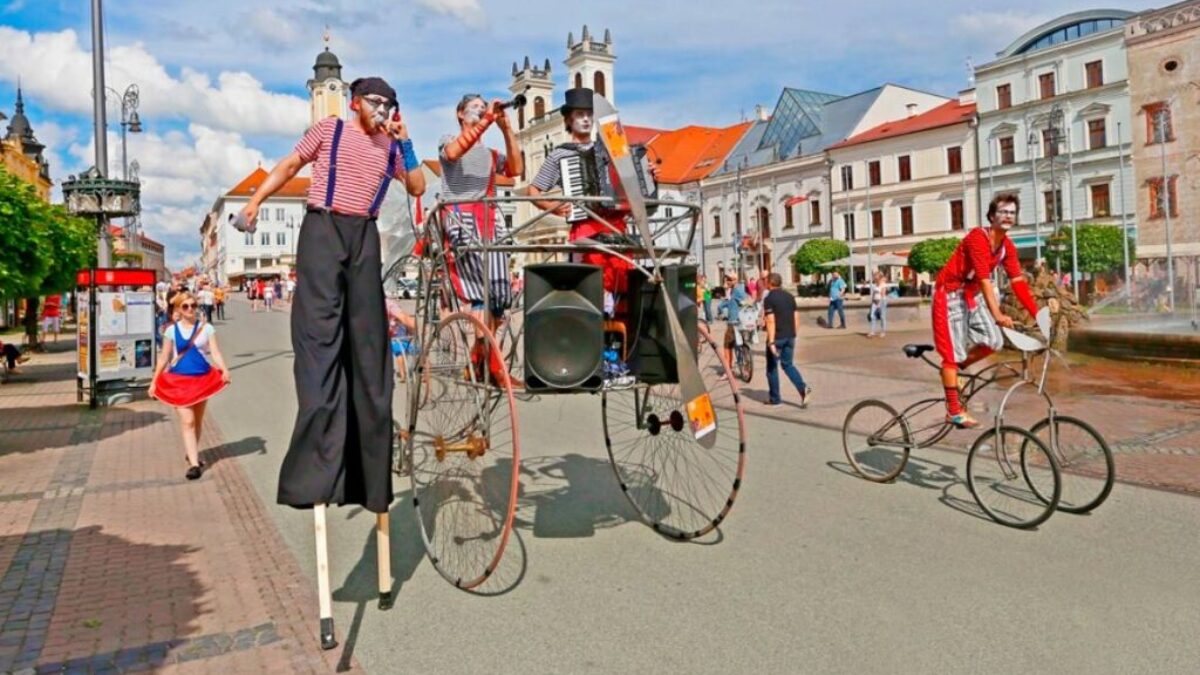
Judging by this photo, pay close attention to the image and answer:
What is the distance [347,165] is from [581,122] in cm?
187

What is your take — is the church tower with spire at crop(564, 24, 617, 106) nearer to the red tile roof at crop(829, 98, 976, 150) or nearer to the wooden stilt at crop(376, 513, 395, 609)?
the red tile roof at crop(829, 98, 976, 150)

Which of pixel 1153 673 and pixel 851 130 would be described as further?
pixel 851 130

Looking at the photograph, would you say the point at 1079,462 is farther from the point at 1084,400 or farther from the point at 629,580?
the point at 1084,400

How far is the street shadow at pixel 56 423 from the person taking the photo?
37.0ft

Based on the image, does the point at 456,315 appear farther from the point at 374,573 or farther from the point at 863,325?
the point at 863,325

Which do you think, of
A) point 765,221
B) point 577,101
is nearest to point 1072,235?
point 765,221

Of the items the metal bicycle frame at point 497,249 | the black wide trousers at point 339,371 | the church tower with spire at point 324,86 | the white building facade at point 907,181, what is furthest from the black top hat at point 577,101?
the church tower with spire at point 324,86

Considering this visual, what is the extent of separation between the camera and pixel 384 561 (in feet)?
15.7

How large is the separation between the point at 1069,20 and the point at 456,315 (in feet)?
219

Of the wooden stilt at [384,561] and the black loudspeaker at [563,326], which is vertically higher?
the black loudspeaker at [563,326]

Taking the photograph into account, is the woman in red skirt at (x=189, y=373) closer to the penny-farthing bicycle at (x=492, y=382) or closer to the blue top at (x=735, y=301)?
the penny-farthing bicycle at (x=492, y=382)

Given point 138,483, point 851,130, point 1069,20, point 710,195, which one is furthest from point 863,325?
point 710,195

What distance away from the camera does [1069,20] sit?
198 feet

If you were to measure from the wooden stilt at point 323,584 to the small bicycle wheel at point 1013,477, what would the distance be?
4643mm
